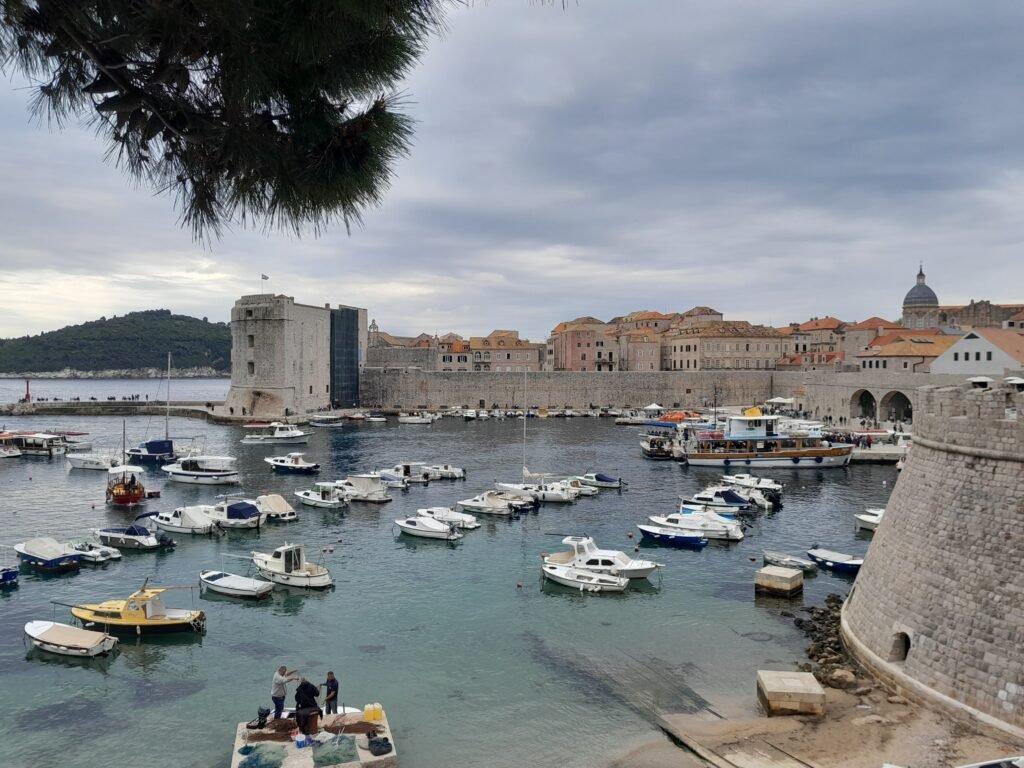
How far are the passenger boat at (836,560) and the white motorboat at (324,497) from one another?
64.2 feet

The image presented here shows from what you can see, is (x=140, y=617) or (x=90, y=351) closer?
(x=140, y=617)

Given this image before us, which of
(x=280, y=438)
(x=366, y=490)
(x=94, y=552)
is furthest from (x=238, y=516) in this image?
(x=280, y=438)

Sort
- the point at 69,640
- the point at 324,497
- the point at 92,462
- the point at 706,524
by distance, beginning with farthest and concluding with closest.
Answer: the point at 92,462
the point at 324,497
the point at 706,524
the point at 69,640

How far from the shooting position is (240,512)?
27.8 meters

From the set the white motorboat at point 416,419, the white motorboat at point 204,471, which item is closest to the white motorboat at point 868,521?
the white motorboat at point 204,471

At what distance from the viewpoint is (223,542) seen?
26.3m

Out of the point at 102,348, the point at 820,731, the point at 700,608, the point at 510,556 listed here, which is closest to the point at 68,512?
the point at 510,556

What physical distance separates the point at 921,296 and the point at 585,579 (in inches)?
3022

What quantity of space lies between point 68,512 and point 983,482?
33.1m

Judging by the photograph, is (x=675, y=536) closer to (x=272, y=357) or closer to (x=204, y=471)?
(x=204, y=471)

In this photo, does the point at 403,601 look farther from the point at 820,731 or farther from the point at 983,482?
the point at 983,482

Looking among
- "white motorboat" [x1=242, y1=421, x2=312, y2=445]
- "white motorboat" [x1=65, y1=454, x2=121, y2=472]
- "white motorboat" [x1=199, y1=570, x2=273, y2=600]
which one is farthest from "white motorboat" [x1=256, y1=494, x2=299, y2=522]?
"white motorboat" [x1=242, y1=421, x2=312, y2=445]

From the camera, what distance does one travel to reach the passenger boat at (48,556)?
22109 millimetres

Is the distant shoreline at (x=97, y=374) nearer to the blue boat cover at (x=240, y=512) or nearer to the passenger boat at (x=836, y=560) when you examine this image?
the blue boat cover at (x=240, y=512)
